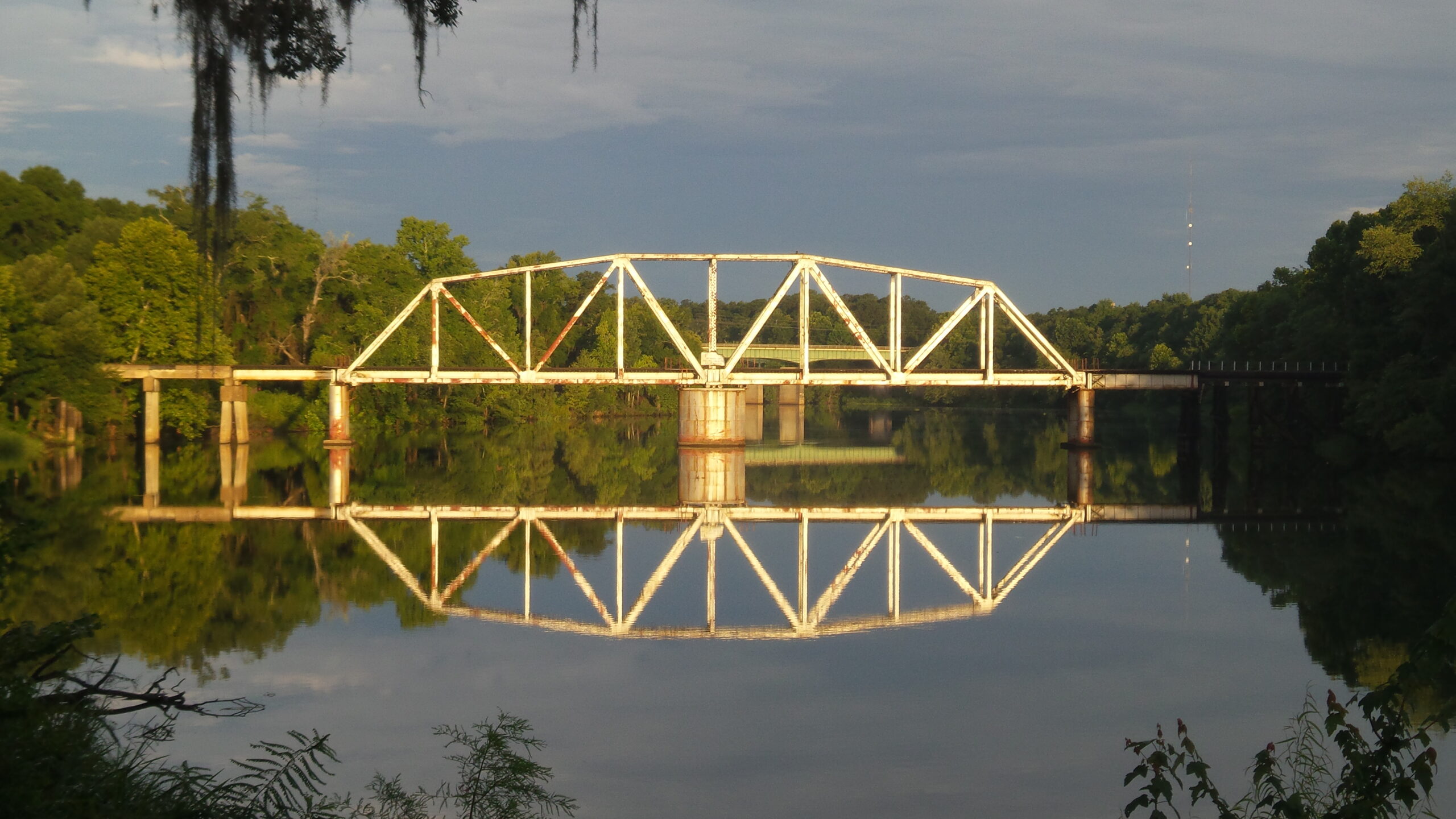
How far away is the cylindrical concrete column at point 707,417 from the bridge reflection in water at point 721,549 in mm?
24005

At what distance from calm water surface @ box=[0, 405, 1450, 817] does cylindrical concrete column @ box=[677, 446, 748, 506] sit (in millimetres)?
1641

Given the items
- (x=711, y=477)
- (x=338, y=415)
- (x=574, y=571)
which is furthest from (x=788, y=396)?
(x=574, y=571)

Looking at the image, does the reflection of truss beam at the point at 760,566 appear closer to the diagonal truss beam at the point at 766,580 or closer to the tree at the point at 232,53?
the diagonal truss beam at the point at 766,580

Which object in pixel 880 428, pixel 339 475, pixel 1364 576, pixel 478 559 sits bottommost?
pixel 478 559

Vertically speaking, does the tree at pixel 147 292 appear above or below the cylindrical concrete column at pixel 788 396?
above

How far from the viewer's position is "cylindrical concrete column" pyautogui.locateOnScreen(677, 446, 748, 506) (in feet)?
136

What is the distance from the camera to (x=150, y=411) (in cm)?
6175

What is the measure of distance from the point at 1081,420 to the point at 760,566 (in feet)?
143

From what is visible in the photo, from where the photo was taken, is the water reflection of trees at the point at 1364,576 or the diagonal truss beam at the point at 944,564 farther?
the diagonal truss beam at the point at 944,564

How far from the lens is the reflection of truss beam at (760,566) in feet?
66.1

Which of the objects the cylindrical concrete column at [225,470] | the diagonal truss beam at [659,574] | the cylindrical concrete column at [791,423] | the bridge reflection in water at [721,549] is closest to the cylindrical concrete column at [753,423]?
the cylindrical concrete column at [791,423]

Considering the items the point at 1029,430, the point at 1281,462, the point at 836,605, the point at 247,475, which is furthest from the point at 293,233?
the point at 836,605

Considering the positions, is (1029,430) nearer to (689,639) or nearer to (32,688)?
(689,639)

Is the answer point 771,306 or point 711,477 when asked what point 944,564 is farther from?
point 771,306
